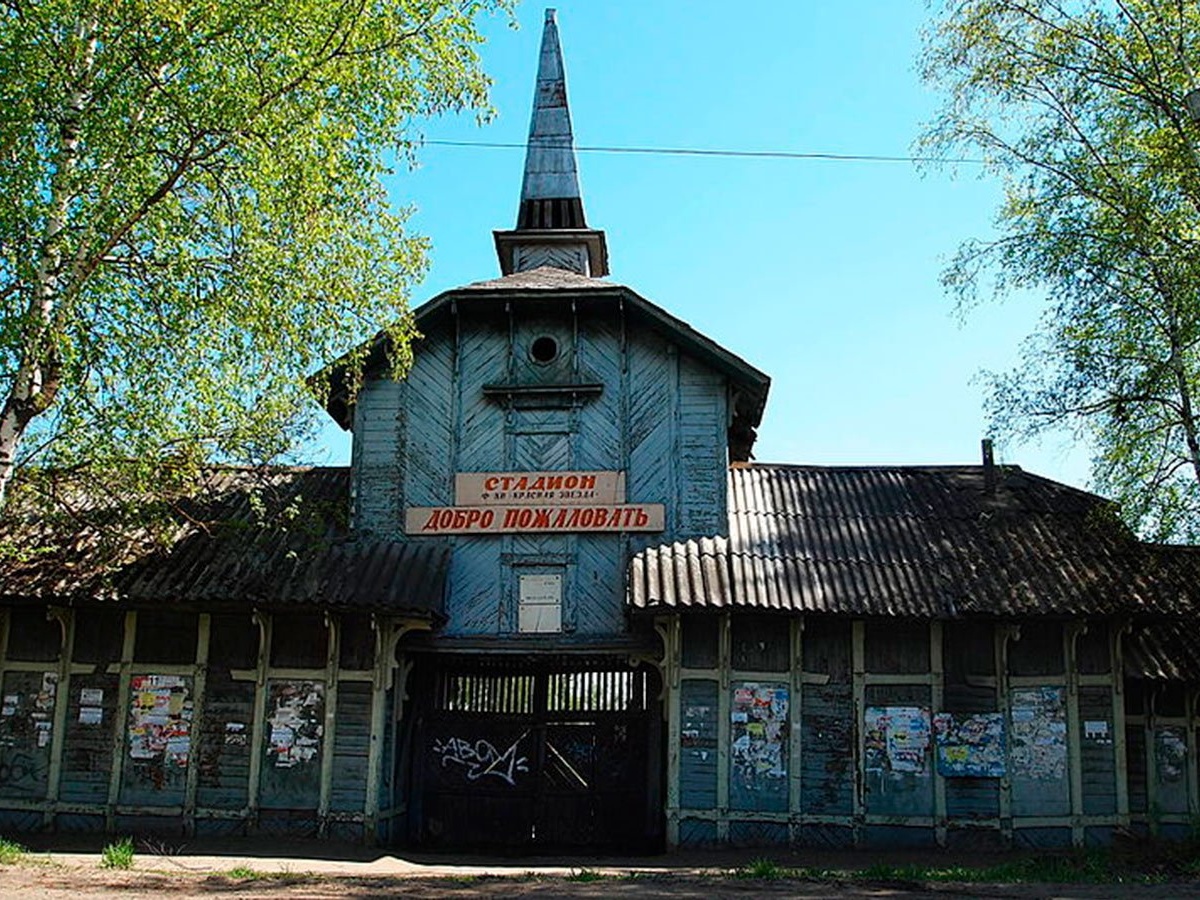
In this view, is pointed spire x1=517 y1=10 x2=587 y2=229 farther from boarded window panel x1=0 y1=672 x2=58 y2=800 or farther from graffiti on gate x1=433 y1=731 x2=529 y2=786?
boarded window panel x1=0 y1=672 x2=58 y2=800

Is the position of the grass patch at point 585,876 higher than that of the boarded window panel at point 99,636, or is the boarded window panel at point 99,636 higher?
the boarded window panel at point 99,636

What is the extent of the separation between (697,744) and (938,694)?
10.5ft

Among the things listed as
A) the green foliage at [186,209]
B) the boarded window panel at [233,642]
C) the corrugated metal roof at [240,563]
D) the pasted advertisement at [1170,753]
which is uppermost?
the green foliage at [186,209]

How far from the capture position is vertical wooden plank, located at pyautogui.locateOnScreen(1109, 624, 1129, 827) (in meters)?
14.9

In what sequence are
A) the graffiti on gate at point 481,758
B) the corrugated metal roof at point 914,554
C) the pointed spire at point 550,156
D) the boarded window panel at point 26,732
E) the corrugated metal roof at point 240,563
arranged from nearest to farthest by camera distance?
the corrugated metal roof at point 914,554 → the corrugated metal roof at point 240,563 → the boarded window panel at point 26,732 → the graffiti on gate at point 481,758 → the pointed spire at point 550,156

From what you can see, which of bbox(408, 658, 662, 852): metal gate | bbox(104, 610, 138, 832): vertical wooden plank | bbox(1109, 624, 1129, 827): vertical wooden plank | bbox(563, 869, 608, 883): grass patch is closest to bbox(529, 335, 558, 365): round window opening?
bbox(408, 658, 662, 852): metal gate

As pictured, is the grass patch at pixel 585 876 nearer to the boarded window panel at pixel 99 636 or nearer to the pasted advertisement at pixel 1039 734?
the pasted advertisement at pixel 1039 734

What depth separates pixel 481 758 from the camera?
17.0 metres

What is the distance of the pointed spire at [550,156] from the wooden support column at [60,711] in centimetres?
1064

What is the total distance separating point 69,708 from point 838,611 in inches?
405

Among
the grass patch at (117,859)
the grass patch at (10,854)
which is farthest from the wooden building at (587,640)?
the grass patch at (10,854)

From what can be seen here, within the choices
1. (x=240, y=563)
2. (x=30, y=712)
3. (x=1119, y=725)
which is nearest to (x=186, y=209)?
(x=240, y=563)

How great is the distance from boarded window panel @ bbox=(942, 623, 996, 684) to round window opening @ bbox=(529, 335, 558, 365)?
6674mm

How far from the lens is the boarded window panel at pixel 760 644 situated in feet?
50.4
